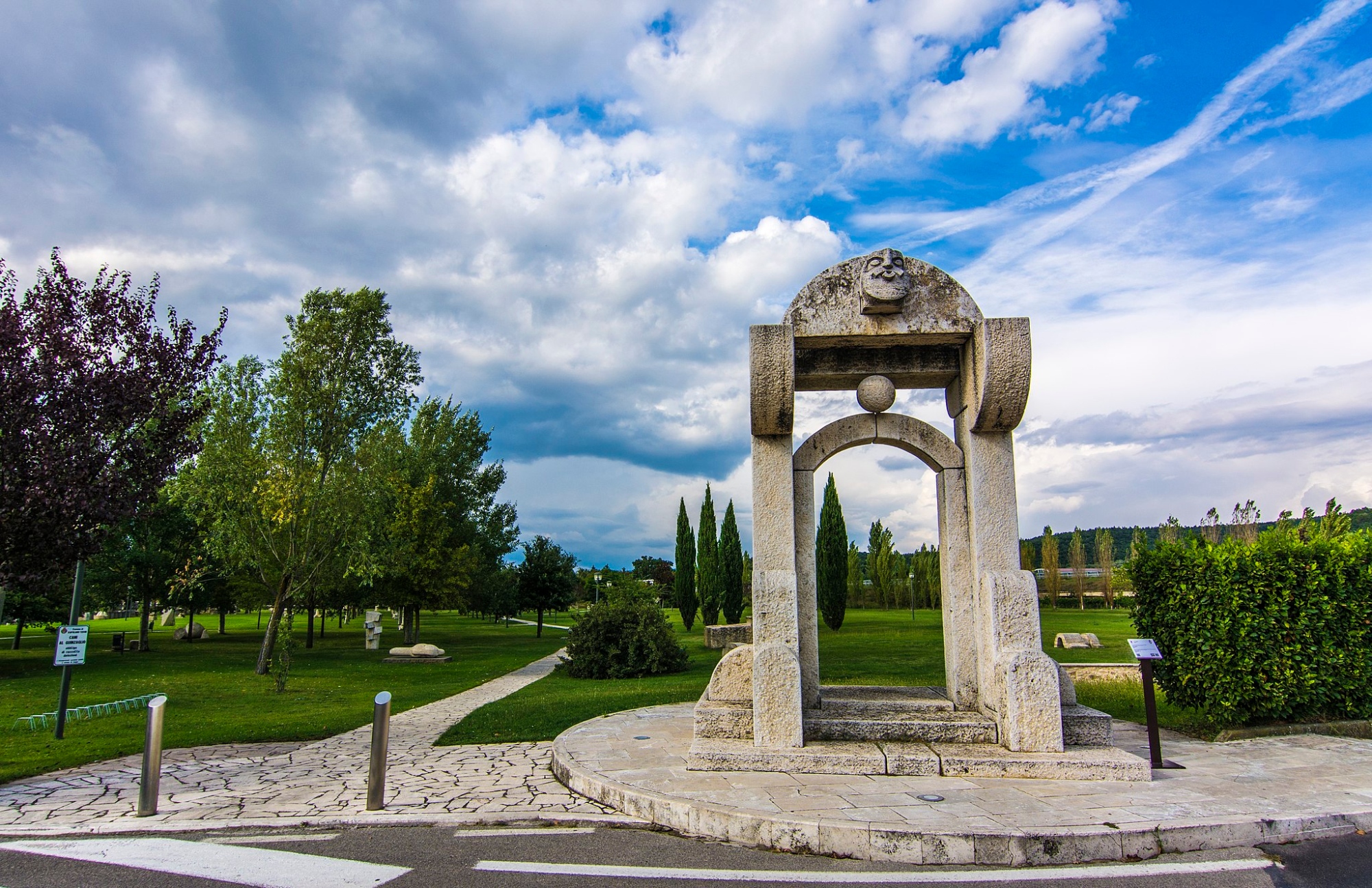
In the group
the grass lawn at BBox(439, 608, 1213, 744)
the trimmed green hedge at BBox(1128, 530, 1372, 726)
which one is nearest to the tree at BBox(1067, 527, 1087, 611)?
the grass lawn at BBox(439, 608, 1213, 744)

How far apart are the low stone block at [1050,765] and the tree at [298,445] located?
16.4m

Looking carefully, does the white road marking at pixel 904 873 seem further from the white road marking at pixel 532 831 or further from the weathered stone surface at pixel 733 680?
the weathered stone surface at pixel 733 680

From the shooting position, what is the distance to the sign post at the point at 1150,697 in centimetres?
679

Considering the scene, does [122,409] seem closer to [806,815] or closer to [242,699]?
[242,699]

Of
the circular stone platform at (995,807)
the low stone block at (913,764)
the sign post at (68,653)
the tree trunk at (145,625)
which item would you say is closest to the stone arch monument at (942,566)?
the low stone block at (913,764)

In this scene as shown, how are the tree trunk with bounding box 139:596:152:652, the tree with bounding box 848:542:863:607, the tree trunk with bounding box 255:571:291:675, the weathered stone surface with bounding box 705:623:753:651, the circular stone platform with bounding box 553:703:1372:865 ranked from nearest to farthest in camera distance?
1. the circular stone platform with bounding box 553:703:1372:865
2. the tree trunk with bounding box 255:571:291:675
3. the weathered stone surface with bounding box 705:623:753:651
4. the tree trunk with bounding box 139:596:152:652
5. the tree with bounding box 848:542:863:607

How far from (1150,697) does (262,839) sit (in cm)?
732

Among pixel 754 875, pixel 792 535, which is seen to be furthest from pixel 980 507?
pixel 754 875

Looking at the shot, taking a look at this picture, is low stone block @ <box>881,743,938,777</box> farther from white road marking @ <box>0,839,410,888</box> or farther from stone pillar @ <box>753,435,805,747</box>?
white road marking @ <box>0,839,410,888</box>

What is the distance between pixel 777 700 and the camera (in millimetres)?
6840

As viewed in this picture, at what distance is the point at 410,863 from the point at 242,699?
1118 centimetres

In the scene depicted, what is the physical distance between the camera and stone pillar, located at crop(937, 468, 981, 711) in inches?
296

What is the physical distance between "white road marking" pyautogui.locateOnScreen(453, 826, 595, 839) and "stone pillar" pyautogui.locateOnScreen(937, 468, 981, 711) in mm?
3909

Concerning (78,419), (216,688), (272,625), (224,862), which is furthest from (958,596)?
(272,625)
